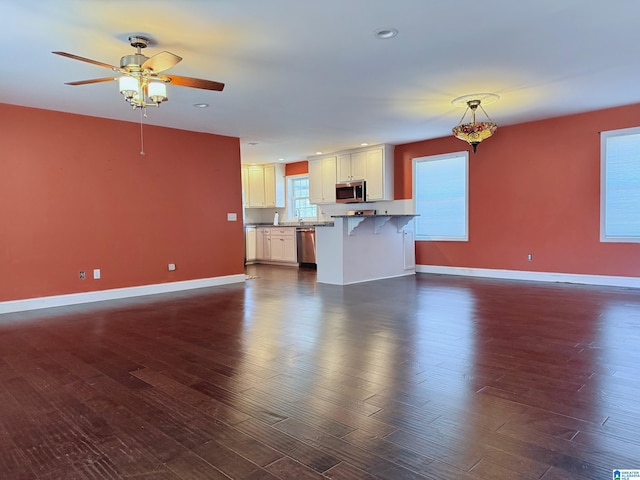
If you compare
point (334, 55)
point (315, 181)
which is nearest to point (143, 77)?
point (334, 55)

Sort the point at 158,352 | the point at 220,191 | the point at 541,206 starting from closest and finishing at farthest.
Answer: the point at 158,352, the point at 541,206, the point at 220,191

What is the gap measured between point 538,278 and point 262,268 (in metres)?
5.46

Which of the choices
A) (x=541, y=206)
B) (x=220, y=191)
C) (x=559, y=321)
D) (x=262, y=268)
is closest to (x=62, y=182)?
(x=220, y=191)

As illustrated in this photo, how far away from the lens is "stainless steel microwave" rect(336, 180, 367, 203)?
834 centimetres

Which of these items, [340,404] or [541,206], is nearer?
[340,404]

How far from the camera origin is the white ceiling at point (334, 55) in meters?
2.85

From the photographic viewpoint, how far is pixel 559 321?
393 centimetres

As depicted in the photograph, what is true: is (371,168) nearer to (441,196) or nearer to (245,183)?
(441,196)

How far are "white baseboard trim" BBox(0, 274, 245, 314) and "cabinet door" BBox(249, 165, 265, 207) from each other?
3.65 metres

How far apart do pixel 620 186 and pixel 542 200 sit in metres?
0.99

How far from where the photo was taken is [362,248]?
673cm

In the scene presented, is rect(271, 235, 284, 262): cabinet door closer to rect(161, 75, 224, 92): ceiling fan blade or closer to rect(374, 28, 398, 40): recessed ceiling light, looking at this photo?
rect(161, 75, 224, 92): ceiling fan blade

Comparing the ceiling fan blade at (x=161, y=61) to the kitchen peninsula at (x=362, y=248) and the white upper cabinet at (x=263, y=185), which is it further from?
the white upper cabinet at (x=263, y=185)

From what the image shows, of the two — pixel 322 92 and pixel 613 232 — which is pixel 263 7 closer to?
pixel 322 92
